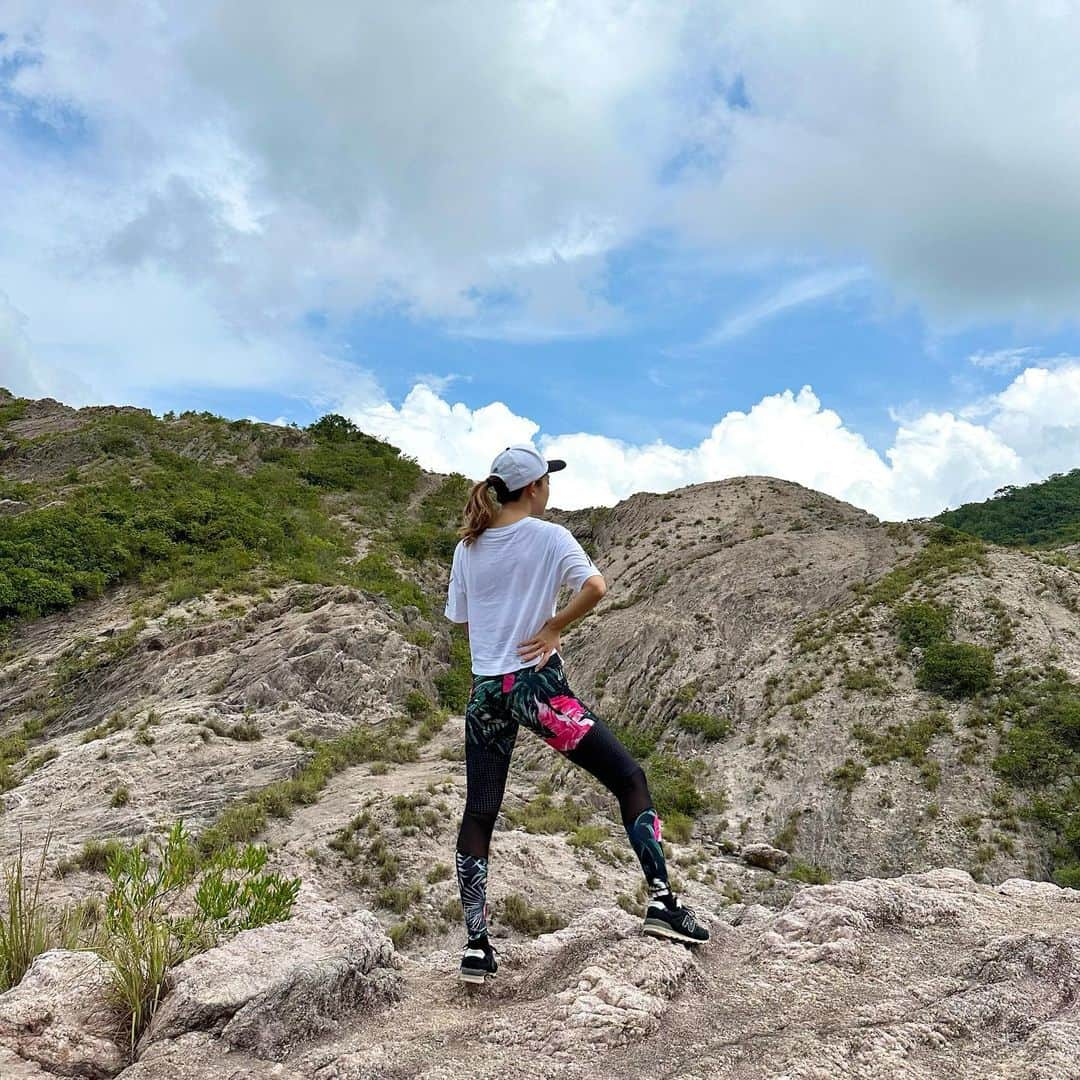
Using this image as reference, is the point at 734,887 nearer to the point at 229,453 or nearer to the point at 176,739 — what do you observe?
the point at 176,739

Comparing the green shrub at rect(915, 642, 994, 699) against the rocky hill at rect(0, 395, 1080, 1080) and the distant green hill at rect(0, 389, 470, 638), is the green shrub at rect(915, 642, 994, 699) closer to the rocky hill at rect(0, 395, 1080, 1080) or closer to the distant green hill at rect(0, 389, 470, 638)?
the rocky hill at rect(0, 395, 1080, 1080)

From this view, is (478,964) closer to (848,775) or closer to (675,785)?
(675,785)

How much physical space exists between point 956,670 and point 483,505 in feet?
54.8

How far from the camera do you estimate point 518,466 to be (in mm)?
3602

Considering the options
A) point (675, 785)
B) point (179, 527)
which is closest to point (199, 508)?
point (179, 527)


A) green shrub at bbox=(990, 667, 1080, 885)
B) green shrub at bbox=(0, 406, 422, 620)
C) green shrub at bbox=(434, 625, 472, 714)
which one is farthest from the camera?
green shrub at bbox=(0, 406, 422, 620)

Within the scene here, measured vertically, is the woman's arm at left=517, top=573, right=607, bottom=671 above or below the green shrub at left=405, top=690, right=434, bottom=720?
above

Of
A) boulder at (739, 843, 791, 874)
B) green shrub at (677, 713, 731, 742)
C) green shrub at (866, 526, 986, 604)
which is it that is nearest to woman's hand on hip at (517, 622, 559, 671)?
boulder at (739, 843, 791, 874)

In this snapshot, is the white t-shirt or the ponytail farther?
the ponytail

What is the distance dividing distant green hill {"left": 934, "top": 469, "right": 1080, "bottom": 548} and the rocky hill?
13029 mm

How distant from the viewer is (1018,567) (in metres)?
20.2

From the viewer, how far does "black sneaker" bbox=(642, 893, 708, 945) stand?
132 inches

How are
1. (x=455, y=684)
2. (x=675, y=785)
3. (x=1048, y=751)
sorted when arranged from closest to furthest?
1. (x=1048, y=751)
2. (x=675, y=785)
3. (x=455, y=684)

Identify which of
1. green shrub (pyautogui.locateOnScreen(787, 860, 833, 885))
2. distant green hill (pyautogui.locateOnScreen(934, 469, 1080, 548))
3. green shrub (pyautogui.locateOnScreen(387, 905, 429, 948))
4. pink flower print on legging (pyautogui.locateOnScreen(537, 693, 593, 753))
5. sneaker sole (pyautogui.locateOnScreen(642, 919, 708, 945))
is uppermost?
distant green hill (pyautogui.locateOnScreen(934, 469, 1080, 548))
